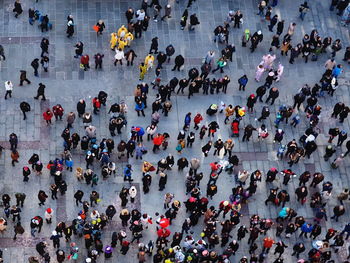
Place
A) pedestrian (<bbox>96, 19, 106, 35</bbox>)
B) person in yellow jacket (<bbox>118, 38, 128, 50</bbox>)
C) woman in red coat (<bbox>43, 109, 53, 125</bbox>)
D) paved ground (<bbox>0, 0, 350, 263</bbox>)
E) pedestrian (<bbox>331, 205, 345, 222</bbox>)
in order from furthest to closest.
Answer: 1. pedestrian (<bbox>96, 19, 106, 35</bbox>)
2. person in yellow jacket (<bbox>118, 38, 128, 50</bbox>)
3. woman in red coat (<bbox>43, 109, 53, 125</bbox>)
4. paved ground (<bbox>0, 0, 350, 263</bbox>)
5. pedestrian (<bbox>331, 205, 345, 222</bbox>)

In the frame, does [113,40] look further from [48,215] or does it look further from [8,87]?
[48,215]

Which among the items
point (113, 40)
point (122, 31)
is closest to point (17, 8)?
point (113, 40)

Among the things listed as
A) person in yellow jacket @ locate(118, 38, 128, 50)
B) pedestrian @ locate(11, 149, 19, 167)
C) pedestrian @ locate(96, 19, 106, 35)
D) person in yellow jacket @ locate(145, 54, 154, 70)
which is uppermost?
pedestrian @ locate(96, 19, 106, 35)

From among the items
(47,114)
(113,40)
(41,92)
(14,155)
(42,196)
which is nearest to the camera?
(42,196)

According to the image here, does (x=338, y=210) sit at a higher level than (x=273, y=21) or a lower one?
lower

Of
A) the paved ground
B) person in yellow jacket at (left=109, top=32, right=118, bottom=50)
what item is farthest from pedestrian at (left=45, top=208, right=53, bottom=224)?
person in yellow jacket at (left=109, top=32, right=118, bottom=50)

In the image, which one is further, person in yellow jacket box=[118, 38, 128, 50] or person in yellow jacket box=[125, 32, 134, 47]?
person in yellow jacket box=[125, 32, 134, 47]

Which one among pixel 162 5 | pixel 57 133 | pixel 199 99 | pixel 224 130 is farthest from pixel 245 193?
pixel 162 5

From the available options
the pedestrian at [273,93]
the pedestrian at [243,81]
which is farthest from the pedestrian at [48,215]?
the pedestrian at [273,93]

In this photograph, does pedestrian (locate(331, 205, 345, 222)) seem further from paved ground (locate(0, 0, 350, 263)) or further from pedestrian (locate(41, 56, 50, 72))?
pedestrian (locate(41, 56, 50, 72))

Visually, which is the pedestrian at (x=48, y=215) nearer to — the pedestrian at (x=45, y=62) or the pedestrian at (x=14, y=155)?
the pedestrian at (x=14, y=155)
